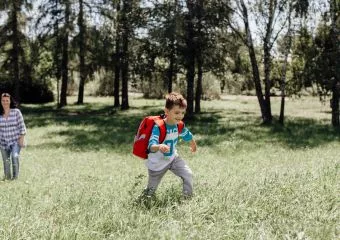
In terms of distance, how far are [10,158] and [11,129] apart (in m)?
0.68

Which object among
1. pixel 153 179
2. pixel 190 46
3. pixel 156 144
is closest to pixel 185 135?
pixel 153 179

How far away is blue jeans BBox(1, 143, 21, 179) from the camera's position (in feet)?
37.0

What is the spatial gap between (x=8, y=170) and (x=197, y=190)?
5733 mm

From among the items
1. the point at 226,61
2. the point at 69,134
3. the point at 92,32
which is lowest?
the point at 69,134

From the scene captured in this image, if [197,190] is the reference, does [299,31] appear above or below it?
above

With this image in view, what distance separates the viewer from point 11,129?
1142 centimetres

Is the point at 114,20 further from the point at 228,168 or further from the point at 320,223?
the point at 320,223

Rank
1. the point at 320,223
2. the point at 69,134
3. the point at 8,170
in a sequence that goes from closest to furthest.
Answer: the point at 320,223 → the point at 8,170 → the point at 69,134

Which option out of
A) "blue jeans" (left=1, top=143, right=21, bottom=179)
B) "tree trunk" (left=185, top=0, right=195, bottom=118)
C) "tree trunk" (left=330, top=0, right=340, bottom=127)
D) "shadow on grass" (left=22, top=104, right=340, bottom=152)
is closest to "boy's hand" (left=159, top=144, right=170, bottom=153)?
"blue jeans" (left=1, top=143, right=21, bottom=179)

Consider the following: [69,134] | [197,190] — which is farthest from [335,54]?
[197,190]

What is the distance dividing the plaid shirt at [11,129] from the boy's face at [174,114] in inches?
229

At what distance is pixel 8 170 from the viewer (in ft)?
37.3

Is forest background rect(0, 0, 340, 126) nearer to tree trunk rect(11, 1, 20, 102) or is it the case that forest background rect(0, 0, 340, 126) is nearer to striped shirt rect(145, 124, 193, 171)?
tree trunk rect(11, 1, 20, 102)

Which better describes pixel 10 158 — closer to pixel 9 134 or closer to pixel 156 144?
pixel 9 134
